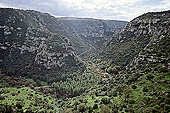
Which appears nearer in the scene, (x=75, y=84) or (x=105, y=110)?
(x=105, y=110)

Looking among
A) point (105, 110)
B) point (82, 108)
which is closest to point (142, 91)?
point (105, 110)

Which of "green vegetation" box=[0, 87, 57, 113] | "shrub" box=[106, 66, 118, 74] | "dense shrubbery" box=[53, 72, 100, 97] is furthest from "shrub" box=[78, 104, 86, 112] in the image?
"shrub" box=[106, 66, 118, 74]

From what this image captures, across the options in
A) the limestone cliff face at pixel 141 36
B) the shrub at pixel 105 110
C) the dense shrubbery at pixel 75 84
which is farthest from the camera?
the limestone cliff face at pixel 141 36

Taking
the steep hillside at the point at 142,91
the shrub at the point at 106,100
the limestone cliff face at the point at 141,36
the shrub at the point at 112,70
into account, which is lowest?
the shrub at the point at 112,70


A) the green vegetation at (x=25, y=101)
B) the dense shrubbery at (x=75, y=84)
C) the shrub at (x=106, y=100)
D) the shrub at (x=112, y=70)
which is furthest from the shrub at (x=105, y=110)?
the shrub at (x=112, y=70)

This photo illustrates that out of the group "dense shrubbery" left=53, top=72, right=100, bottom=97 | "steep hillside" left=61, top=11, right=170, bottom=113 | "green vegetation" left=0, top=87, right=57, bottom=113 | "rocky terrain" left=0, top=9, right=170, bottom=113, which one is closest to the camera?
"steep hillside" left=61, top=11, right=170, bottom=113

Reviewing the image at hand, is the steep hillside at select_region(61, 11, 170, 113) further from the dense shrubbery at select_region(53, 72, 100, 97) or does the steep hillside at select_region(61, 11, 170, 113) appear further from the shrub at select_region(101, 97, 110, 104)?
the dense shrubbery at select_region(53, 72, 100, 97)

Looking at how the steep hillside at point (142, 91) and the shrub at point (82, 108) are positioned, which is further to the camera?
the shrub at point (82, 108)

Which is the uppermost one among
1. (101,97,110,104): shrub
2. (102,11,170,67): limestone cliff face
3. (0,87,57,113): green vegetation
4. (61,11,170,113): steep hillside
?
(102,11,170,67): limestone cliff face

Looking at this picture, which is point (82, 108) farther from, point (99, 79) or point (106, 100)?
point (99, 79)

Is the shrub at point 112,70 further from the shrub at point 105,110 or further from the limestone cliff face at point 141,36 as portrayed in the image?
the shrub at point 105,110

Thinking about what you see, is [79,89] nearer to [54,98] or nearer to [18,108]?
[54,98]

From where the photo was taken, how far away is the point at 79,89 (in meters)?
134

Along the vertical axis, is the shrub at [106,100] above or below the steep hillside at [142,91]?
below
